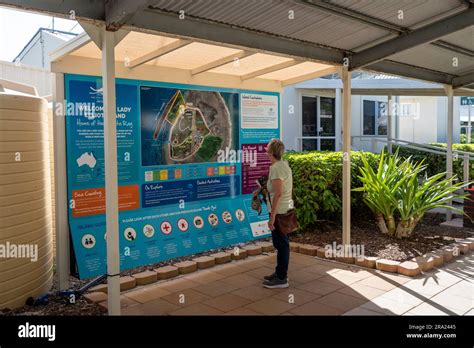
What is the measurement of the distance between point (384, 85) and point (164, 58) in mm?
8697

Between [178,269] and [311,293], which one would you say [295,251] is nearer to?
[311,293]

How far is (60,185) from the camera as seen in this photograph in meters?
4.99

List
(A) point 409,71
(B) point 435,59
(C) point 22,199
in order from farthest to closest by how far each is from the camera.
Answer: (A) point 409,71 → (B) point 435,59 → (C) point 22,199

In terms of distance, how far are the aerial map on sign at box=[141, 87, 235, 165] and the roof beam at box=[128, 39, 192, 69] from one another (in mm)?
385

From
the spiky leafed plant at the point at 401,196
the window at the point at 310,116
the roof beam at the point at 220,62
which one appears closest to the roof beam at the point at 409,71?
the spiky leafed plant at the point at 401,196

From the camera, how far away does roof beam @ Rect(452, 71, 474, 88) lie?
7991mm

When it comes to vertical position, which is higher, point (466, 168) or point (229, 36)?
point (229, 36)

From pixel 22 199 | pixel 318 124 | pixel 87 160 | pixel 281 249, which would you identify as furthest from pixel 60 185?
pixel 318 124

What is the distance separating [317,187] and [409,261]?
1997 mm

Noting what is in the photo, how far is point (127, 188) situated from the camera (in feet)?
18.4

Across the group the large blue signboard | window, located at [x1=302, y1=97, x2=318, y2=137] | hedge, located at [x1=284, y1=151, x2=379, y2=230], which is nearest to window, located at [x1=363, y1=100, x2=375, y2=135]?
window, located at [x1=302, y1=97, x2=318, y2=137]

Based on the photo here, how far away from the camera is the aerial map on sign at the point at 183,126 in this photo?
5.84 metres

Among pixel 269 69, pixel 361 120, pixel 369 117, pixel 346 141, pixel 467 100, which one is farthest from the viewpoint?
pixel 467 100
